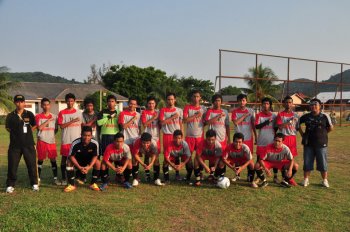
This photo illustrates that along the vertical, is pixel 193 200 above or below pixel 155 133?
below

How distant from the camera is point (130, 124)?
7.21 meters

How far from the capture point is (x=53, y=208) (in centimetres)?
517

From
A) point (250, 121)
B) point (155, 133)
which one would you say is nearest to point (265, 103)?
point (250, 121)

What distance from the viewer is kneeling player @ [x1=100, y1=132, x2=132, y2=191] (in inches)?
265

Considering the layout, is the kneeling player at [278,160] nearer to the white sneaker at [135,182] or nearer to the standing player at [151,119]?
the standing player at [151,119]

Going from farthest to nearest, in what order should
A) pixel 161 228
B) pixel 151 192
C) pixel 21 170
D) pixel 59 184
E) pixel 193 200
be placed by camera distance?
1. pixel 21 170
2. pixel 59 184
3. pixel 151 192
4. pixel 193 200
5. pixel 161 228

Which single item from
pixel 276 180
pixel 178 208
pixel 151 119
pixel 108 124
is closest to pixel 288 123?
pixel 276 180

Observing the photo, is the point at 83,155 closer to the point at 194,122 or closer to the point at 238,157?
the point at 194,122

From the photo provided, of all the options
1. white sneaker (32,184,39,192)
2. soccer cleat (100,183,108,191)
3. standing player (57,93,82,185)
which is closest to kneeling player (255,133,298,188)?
soccer cleat (100,183,108,191)

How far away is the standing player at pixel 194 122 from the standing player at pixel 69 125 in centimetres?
221

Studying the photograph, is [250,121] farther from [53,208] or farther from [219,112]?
[53,208]

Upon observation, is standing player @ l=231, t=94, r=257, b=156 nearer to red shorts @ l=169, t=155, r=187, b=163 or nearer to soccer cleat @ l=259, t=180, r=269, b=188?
soccer cleat @ l=259, t=180, r=269, b=188

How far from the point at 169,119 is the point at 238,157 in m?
1.60

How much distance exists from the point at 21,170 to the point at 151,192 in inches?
152
